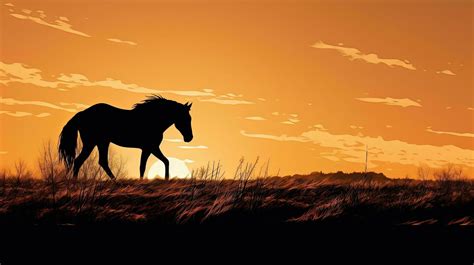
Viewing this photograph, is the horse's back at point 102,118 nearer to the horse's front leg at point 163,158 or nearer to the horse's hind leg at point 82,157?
the horse's hind leg at point 82,157

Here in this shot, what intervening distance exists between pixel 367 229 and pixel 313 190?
3.56 meters

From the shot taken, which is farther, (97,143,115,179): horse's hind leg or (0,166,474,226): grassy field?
(97,143,115,179): horse's hind leg

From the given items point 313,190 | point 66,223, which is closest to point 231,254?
point 66,223

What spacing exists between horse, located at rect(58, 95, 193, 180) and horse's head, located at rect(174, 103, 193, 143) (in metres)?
0.20

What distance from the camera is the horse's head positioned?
1666 cm

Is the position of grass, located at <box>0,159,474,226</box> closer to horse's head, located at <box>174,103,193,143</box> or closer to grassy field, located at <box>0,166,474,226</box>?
grassy field, located at <box>0,166,474,226</box>

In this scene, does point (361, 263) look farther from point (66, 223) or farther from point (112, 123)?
point (112, 123)

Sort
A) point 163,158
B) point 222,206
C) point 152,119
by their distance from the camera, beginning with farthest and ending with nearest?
1. point 152,119
2. point 163,158
3. point 222,206

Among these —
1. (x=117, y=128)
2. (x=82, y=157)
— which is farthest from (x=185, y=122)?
(x=82, y=157)

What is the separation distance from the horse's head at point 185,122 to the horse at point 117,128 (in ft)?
0.65

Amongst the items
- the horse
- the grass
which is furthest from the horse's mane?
the grass

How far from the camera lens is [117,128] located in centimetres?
1628

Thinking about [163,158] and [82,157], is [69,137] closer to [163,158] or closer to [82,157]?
[82,157]

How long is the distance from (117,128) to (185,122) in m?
1.81
